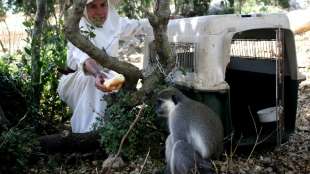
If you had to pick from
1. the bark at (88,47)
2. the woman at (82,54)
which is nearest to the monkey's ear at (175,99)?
the bark at (88,47)

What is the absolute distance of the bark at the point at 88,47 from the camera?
3.41 m

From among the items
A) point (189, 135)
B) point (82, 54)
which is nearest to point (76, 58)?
point (82, 54)

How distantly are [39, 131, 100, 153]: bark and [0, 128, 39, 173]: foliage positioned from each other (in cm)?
39

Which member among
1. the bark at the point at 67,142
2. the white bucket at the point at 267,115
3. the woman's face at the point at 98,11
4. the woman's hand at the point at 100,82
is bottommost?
the bark at the point at 67,142

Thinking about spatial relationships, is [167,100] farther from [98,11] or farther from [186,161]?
[98,11]

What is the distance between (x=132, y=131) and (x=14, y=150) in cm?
94

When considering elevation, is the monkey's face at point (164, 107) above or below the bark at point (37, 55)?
below

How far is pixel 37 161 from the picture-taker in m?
4.30

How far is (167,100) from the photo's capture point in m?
3.79

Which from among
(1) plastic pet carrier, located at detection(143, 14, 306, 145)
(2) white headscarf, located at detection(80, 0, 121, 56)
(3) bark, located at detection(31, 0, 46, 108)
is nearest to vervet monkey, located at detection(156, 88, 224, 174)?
(1) plastic pet carrier, located at detection(143, 14, 306, 145)

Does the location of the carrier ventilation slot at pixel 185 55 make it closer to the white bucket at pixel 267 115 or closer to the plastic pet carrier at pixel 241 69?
the plastic pet carrier at pixel 241 69

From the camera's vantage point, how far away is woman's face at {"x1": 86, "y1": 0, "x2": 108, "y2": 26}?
432 centimetres

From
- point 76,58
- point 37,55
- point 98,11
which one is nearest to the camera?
point 76,58

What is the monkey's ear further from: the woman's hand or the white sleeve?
the white sleeve
